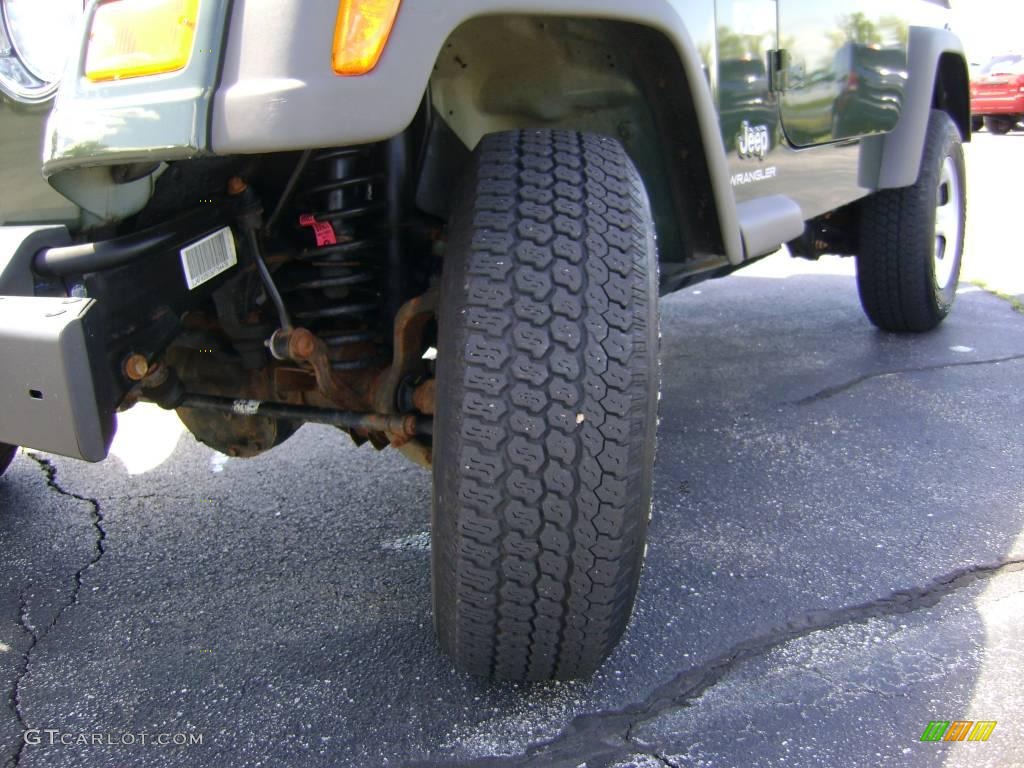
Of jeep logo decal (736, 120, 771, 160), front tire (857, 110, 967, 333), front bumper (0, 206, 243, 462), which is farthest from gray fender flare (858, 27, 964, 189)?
front bumper (0, 206, 243, 462)

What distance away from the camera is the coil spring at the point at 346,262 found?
1.78 m

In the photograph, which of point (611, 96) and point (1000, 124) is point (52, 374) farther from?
point (1000, 124)

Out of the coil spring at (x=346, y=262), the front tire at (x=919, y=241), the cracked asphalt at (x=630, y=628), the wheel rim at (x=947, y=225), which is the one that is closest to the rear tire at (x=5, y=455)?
the cracked asphalt at (x=630, y=628)

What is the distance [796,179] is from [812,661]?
1.46 meters

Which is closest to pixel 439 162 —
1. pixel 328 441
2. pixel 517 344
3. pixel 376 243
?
pixel 376 243

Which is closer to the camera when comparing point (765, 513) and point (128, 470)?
point (765, 513)

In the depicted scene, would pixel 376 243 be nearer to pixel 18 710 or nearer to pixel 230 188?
pixel 230 188

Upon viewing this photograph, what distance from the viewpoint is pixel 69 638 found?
199 centimetres

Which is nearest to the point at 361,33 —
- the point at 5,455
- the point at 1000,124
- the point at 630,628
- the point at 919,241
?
the point at 630,628

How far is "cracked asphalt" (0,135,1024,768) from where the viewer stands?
1.62 meters

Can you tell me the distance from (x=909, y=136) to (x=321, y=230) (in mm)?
2537

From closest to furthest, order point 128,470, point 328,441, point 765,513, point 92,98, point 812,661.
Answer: point 92,98 < point 812,661 < point 765,513 < point 128,470 < point 328,441

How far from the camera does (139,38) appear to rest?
4.21ft

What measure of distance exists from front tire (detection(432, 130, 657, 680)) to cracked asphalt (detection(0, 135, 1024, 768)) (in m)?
0.31
